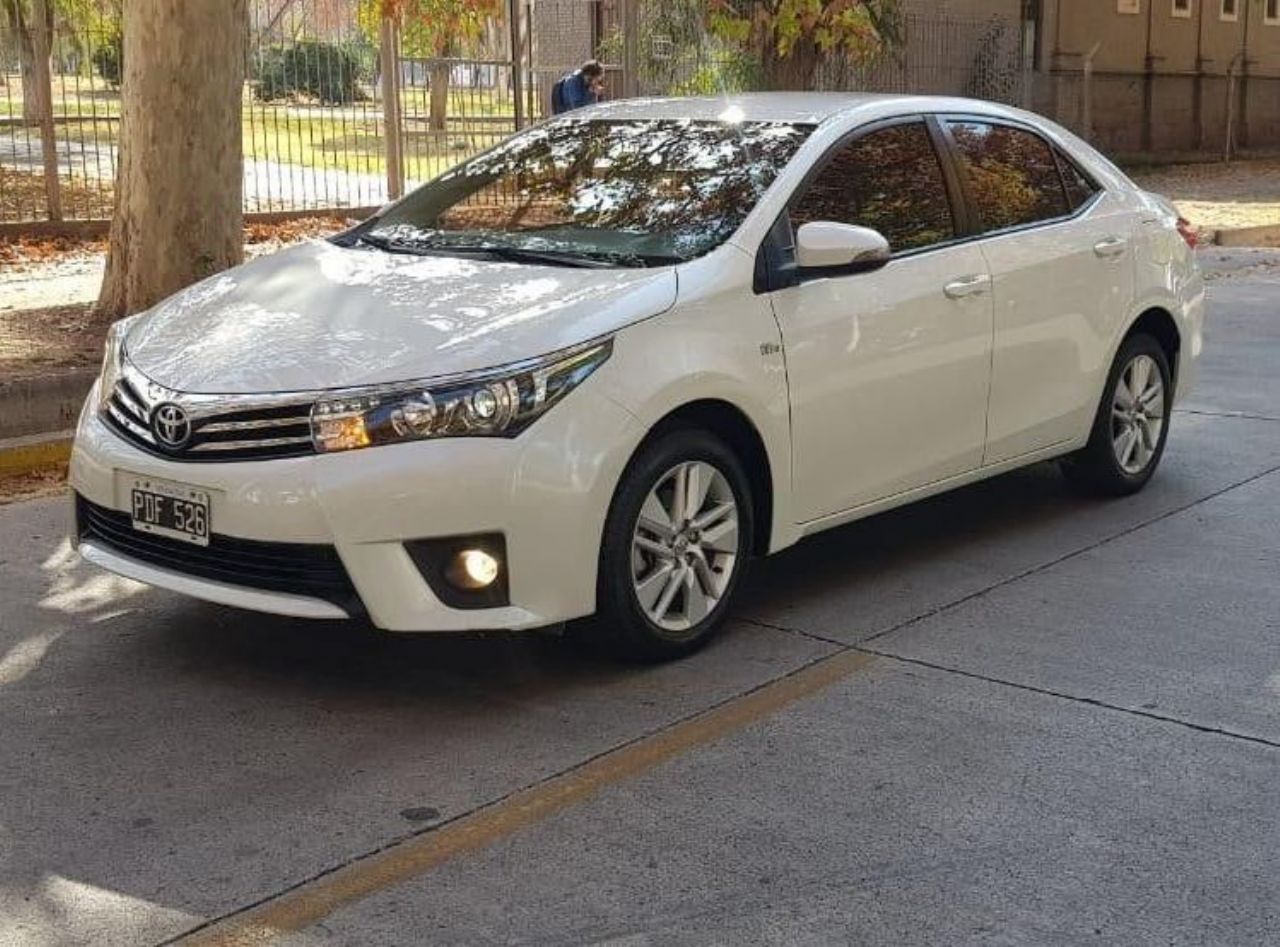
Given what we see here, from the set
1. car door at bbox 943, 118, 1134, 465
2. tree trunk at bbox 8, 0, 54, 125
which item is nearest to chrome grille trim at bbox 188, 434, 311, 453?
car door at bbox 943, 118, 1134, 465

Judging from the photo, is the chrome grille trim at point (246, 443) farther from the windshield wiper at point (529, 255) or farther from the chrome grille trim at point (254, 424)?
the windshield wiper at point (529, 255)

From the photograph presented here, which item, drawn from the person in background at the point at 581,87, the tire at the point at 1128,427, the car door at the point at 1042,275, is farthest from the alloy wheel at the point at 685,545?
the person in background at the point at 581,87

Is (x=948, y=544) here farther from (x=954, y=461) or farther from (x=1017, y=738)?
(x=1017, y=738)

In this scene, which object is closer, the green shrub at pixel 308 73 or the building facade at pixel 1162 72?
the green shrub at pixel 308 73

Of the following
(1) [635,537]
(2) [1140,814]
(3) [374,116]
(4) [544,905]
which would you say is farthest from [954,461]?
(3) [374,116]

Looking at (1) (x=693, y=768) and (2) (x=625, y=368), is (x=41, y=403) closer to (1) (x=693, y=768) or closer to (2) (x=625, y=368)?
(2) (x=625, y=368)

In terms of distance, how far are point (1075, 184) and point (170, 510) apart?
4.03 metres

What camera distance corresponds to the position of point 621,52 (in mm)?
19062

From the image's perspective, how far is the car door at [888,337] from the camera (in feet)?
17.8

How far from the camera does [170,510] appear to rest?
15.5 ft

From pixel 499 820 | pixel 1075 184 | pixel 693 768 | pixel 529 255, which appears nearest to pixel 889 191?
pixel 1075 184

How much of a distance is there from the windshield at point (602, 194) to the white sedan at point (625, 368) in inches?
0.6

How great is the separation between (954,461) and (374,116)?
11.9 meters

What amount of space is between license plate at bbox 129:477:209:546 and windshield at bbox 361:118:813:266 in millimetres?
1382
